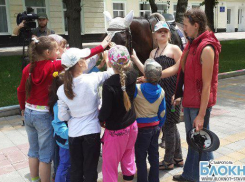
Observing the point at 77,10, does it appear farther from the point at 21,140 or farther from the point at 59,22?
the point at 59,22

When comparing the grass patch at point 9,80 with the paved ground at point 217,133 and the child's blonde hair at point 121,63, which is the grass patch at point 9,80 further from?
the child's blonde hair at point 121,63

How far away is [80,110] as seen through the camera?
2.45m

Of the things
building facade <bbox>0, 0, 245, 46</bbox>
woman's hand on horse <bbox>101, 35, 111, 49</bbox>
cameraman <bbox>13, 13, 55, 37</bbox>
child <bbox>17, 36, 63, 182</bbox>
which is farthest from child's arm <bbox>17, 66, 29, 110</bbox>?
building facade <bbox>0, 0, 245, 46</bbox>

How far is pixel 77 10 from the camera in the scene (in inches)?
322

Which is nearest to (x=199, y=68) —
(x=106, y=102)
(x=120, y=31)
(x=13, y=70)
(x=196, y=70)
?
(x=196, y=70)

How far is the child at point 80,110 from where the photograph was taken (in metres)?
2.40

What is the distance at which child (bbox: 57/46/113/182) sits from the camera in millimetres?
2402

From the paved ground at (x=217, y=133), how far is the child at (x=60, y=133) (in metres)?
0.60

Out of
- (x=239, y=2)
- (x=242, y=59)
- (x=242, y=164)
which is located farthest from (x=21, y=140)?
(x=239, y=2)

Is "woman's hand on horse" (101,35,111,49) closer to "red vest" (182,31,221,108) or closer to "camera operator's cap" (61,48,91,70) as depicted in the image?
"camera operator's cap" (61,48,91,70)

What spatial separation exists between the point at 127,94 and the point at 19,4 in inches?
709

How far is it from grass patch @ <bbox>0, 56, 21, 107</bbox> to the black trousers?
4.05 metres

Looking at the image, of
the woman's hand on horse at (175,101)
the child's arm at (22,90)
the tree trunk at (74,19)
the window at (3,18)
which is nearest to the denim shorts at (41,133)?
the child's arm at (22,90)

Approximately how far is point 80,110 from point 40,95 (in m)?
0.58
